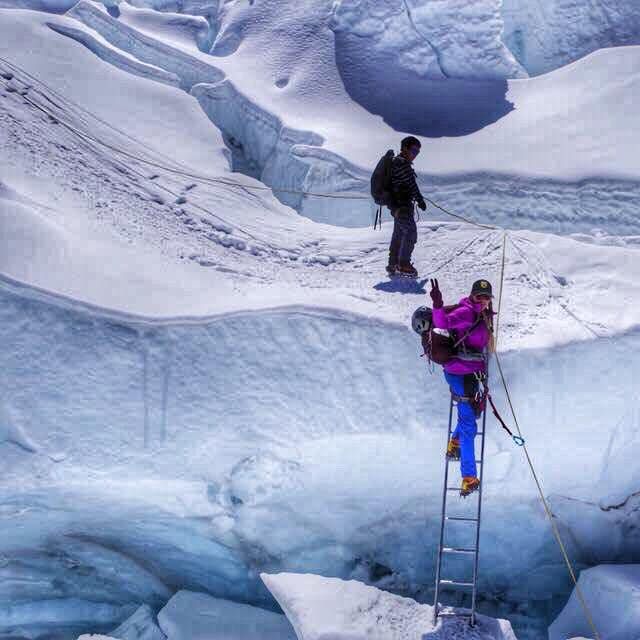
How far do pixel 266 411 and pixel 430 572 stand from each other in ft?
5.54

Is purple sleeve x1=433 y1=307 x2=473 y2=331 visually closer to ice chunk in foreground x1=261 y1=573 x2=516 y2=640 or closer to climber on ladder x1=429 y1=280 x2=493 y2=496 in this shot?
climber on ladder x1=429 y1=280 x2=493 y2=496

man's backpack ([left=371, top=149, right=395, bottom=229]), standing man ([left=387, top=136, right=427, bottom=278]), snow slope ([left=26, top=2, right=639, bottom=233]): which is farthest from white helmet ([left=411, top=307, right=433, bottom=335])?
snow slope ([left=26, top=2, right=639, bottom=233])

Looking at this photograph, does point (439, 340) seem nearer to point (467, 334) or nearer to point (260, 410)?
point (467, 334)

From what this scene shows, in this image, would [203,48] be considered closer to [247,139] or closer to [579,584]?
Answer: [247,139]

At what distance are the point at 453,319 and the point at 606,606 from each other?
2.17 meters

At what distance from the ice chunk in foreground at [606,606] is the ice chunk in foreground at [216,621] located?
1.87 metres

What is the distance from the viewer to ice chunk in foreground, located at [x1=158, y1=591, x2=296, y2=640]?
4.81m

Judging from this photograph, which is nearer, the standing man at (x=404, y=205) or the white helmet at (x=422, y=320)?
the white helmet at (x=422, y=320)

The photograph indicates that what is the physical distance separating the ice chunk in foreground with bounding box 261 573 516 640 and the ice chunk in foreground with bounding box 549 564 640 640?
89 centimetres

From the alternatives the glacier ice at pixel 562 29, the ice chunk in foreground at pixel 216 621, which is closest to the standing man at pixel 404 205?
the ice chunk in foreground at pixel 216 621

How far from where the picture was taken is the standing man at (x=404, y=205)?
5.49 meters

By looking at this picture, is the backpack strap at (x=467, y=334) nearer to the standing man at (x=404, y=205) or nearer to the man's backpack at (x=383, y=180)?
the standing man at (x=404, y=205)

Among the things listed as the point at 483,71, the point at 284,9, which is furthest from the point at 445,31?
the point at 284,9

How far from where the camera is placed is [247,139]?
27.8ft
